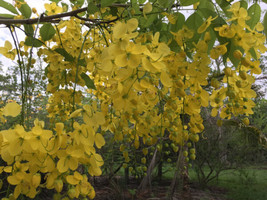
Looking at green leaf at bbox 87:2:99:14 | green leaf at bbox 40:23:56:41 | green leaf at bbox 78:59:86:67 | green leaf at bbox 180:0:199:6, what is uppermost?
green leaf at bbox 87:2:99:14

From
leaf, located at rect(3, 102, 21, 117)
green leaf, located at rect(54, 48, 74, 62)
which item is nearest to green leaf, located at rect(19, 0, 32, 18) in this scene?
green leaf, located at rect(54, 48, 74, 62)

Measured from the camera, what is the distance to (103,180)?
11.6 feet

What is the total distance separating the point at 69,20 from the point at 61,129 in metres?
0.68

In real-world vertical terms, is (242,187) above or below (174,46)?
below

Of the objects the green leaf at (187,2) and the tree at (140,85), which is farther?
the green leaf at (187,2)

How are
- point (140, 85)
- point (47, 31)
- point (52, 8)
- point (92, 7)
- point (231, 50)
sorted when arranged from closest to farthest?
point (140, 85) → point (231, 50) → point (92, 7) → point (47, 31) → point (52, 8)

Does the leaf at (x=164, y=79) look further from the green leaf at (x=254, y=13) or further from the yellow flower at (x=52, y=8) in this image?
the yellow flower at (x=52, y=8)

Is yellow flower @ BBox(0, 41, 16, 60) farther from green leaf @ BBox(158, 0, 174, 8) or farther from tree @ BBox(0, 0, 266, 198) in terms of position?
green leaf @ BBox(158, 0, 174, 8)

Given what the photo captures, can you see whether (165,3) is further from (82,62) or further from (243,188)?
(243,188)

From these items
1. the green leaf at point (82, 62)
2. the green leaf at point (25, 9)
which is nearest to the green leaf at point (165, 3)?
the green leaf at point (82, 62)

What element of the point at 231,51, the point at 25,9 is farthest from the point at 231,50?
the point at 25,9

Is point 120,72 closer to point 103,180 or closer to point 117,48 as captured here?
point 117,48

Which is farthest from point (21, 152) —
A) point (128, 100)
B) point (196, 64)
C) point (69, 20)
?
point (69, 20)

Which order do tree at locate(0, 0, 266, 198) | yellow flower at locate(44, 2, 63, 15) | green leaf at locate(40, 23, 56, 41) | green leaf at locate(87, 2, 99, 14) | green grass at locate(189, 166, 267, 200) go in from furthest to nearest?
green grass at locate(189, 166, 267, 200) → yellow flower at locate(44, 2, 63, 15) → green leaf at locate(40, 23, 56, 41) → green leaf at locate(87, 2, 99, 14) → tree at locate(0, 0, 266, 198)
